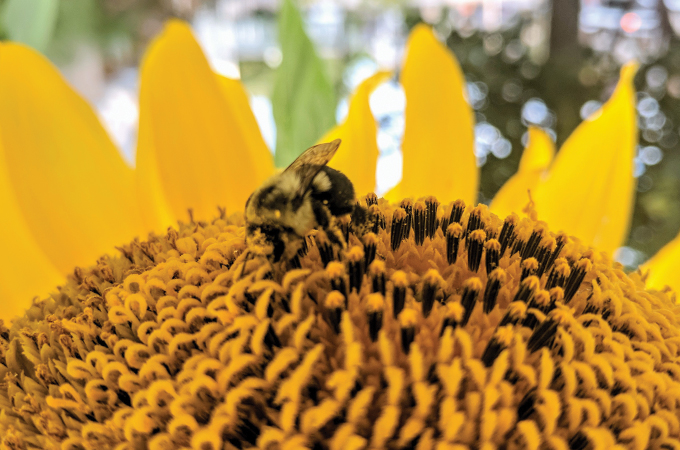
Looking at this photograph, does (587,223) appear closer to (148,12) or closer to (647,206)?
(647,206)

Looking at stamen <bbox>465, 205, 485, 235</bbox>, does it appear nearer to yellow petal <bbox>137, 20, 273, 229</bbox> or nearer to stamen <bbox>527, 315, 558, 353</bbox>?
stamen <bbox>527, 315, 558, 353</bbox>

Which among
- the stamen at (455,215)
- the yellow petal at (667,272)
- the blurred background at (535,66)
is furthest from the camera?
the blurred background at (535,66)

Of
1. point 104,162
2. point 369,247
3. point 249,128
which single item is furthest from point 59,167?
point 369,247

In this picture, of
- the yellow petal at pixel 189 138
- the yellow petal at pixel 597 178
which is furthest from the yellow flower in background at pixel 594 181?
the yellow petal at pixel 189 138

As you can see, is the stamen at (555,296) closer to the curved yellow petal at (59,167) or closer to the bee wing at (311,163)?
the bee wing at (311,163)

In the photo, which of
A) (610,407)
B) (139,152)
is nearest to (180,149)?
(139,152)

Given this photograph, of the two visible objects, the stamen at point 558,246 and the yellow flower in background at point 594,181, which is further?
the yellow flower in background at point 594,181
